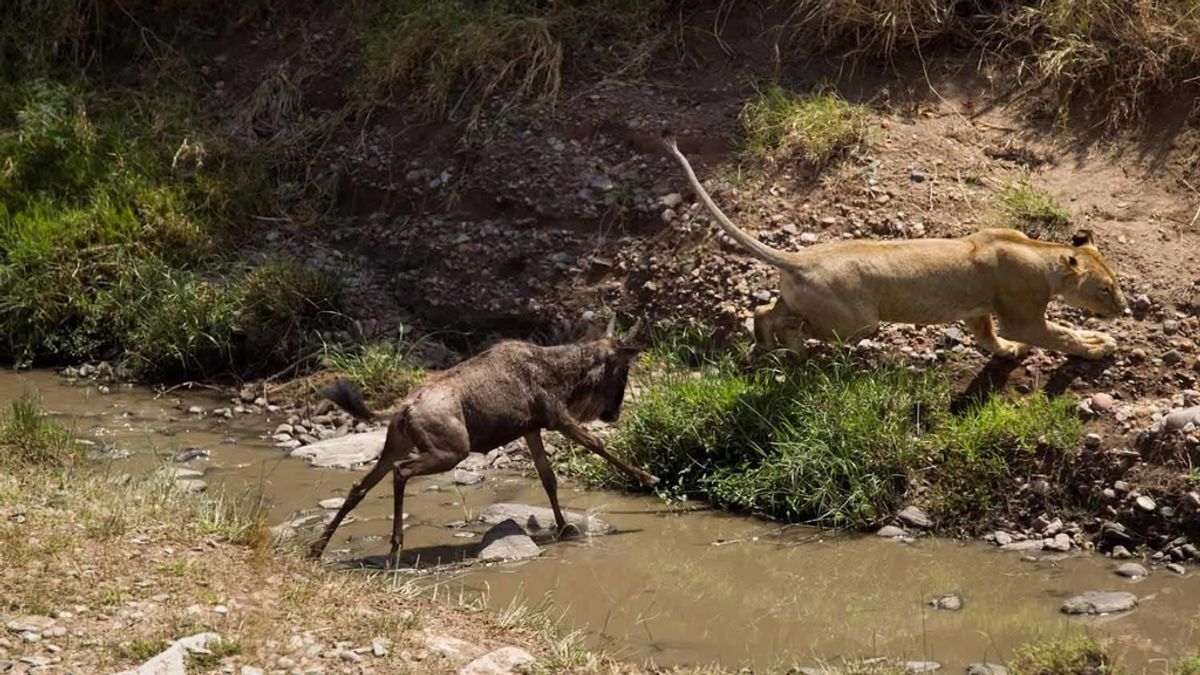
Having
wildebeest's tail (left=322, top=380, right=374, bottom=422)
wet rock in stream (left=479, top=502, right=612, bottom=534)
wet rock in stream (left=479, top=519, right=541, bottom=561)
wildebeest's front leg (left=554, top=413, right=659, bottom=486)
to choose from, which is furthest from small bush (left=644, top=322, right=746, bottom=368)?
wildebeest's tail (left=322, top=380, right=374, bottom=422)

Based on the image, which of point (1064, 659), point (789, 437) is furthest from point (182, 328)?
point (1064, 659)

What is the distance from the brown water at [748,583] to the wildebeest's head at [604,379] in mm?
527

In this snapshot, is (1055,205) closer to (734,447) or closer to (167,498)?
(734,447)

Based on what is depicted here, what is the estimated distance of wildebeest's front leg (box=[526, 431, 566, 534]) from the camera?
27.9ft

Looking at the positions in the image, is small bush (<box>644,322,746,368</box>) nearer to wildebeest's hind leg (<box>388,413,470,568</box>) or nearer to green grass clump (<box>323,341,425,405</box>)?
green grass clump (<box>323,341,425,405</box>)

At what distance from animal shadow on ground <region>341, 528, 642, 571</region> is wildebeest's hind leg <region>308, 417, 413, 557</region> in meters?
0.18

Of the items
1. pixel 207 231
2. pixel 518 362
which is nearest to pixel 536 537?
pixel 518 362

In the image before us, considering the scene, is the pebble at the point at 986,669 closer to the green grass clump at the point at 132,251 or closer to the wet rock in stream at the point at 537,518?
the wet rock in stream at the point at 537,518

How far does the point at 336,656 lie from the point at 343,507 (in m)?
2.12

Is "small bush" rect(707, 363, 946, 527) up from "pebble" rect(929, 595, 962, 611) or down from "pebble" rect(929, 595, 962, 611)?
up

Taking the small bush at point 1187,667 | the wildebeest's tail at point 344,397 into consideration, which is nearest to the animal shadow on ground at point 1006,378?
the small bush at point 1187,667

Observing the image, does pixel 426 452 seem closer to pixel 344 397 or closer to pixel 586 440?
pixel 344 397

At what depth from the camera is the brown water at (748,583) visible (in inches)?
274

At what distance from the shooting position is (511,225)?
38.2 feet
